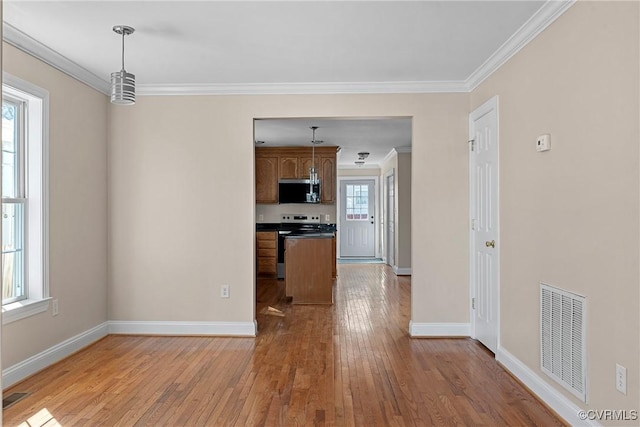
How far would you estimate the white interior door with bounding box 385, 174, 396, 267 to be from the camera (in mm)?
9186

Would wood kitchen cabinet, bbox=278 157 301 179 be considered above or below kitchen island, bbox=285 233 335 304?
above

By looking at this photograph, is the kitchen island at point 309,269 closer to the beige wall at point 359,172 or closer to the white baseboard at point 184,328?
the white baseboard at point 184,328

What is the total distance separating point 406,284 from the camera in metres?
7.45

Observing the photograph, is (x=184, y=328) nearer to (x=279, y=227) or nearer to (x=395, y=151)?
(x=279, y=227)

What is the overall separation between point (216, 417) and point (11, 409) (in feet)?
4.26

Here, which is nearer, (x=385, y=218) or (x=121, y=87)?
(x=121, y=87)

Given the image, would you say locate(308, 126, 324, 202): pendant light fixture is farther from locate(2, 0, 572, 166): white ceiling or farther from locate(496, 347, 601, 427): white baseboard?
locate(496, 347, 601, 427): white baseboard

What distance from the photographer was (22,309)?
3.23m

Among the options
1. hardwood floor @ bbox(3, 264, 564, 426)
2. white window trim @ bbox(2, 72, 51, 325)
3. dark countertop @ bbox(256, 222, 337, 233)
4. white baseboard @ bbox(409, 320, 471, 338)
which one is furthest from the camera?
dark countertop @ bbox(256, 222, 337, 233)

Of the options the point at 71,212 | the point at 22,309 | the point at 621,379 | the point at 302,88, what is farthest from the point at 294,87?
the point at 621,379

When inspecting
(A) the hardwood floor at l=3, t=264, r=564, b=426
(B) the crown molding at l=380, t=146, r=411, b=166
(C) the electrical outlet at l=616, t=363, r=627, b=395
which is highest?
(B) the crown molding at l=380, t=146, r=411, b=166

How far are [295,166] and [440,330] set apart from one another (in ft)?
15.7

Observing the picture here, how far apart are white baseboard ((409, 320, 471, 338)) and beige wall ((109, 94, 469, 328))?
64.3 inches

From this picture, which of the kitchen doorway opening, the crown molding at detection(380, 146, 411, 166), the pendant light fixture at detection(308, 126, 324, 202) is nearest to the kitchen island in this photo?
the kitchen doorway opening
